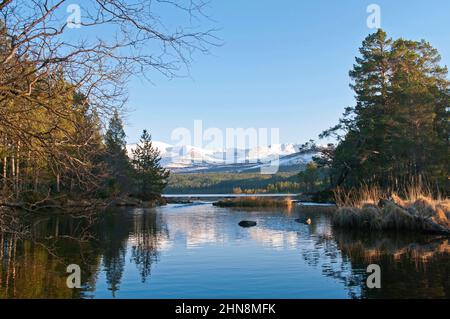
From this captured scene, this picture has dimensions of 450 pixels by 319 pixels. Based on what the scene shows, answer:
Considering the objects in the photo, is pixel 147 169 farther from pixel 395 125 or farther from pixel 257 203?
pixel 395 125

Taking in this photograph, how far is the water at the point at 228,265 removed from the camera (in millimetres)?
9242

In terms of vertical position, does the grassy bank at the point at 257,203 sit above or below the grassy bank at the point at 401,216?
below

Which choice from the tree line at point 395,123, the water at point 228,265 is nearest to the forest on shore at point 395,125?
the tree line at point 395,123

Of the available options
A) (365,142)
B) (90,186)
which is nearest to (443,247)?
(90,186)

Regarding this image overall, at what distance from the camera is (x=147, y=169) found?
71.4m

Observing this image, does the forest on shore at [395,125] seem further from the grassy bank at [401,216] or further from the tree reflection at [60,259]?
the tree reflection at [60,259]

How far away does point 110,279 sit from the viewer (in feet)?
35.1

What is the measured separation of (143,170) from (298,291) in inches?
2504

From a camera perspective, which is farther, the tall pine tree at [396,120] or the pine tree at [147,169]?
the pine tree at [147,169]

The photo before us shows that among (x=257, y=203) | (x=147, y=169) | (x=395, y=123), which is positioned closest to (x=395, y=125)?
(x=395, y=123)

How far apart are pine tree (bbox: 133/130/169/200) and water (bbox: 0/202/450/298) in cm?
5052

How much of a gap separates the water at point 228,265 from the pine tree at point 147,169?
50.5 m

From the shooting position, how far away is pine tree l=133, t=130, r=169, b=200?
230ft

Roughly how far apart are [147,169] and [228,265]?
2370 inches
